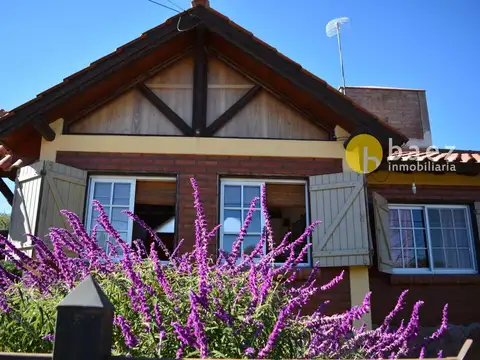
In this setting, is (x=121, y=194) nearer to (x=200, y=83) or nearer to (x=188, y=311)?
(x=200, y=83)

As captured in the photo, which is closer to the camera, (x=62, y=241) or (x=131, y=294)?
(x=131, y=294)

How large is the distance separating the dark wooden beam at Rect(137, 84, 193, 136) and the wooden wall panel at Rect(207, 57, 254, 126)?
1.23 feet

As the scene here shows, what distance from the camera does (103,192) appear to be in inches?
295

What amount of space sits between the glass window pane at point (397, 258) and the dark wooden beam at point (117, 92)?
15.4ft

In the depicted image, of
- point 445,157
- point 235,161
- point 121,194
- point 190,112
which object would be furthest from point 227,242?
point 445,157

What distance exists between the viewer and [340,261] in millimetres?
7043

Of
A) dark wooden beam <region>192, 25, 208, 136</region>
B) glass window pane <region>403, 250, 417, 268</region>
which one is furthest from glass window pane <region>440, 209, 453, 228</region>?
dark wooden beam <region>192, 25, 208, 136</region>

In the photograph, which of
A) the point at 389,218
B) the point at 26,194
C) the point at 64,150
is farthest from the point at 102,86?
the point at 389,218

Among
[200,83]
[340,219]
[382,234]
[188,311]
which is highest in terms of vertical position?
[200,83]

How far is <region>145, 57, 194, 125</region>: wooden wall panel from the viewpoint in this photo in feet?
25.9

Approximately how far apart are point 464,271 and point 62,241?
22.8ft

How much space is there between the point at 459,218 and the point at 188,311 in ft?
23.3

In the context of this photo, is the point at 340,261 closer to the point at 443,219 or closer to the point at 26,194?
the point at 443,219

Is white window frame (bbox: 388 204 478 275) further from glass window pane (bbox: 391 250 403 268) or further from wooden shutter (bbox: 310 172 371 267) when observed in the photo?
wooden shutter (bbox: 310 172 371 267)
